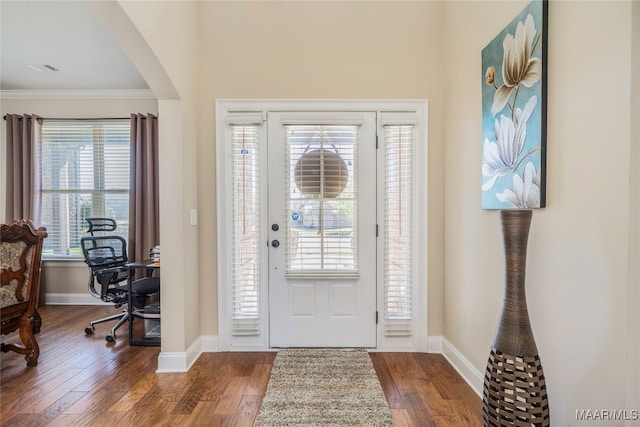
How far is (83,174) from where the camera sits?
377 cm

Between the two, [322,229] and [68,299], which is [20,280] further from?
[322,229]

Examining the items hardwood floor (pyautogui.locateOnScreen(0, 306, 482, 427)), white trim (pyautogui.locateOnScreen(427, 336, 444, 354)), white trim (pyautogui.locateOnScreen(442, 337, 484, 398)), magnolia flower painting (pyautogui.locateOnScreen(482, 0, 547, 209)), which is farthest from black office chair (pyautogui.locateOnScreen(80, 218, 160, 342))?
magnolia flower painting (pyautogui.locateOnScreen(482, 0, 547, 209))

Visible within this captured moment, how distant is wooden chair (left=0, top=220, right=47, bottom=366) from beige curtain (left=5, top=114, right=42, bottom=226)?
1.91m

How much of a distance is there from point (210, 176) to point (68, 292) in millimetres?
3092

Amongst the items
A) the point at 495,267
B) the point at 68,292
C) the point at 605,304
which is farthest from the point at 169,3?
the point at 68,292

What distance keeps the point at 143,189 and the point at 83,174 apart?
3.32 ft

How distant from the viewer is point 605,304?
109cm

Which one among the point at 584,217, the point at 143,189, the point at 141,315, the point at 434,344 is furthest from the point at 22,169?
the point at 584,217

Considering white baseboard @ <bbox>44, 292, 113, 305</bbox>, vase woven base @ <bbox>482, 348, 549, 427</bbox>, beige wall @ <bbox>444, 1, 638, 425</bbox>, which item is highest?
beige wall @ <bbox>444, 1, 638, 425</bbox>

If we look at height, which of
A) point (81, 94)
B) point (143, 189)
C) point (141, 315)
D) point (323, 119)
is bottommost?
point (141, 315)

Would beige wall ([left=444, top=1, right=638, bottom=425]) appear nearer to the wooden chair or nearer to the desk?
the desk

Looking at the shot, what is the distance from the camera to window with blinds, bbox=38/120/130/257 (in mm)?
3730

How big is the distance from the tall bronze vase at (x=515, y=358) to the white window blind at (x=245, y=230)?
181 cm

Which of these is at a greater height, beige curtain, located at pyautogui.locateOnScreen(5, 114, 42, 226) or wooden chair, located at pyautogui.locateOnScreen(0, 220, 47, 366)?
beige curtain, located at pyautogui.locateOnScreen(5, 114, 42, 226)
